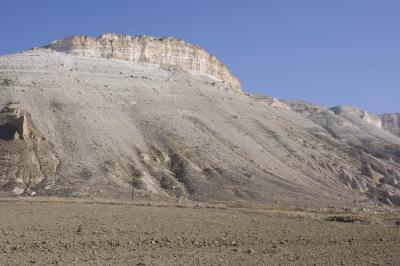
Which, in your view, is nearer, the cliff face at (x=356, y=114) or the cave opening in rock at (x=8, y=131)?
the cave opening in rock at (x=8, y=131)

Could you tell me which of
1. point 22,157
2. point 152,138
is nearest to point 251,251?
point 22,157

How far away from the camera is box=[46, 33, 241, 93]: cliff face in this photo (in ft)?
354

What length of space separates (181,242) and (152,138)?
5526cm

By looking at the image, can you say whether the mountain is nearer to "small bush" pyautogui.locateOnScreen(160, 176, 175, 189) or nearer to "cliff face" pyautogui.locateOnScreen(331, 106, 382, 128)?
"small bush" pyautogui.locateOnScreen(160, 176, 175, 189)

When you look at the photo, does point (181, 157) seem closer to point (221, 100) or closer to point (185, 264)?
point (221, 100)

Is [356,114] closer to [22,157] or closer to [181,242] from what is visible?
[22,157]

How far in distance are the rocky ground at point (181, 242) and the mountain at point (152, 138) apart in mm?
30005

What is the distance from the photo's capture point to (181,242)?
23.2m

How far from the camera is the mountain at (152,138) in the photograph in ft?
216

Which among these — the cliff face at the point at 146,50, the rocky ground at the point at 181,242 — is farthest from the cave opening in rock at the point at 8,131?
the rocky ground at the point at 181,242

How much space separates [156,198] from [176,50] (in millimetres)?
63506

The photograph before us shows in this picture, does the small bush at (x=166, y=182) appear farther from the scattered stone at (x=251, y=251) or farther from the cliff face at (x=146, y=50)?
the scattered stone at (x=251, y=251)

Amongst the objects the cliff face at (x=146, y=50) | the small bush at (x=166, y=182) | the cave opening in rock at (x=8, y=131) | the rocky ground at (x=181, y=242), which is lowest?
the rocky ground at (x=181, y=242)

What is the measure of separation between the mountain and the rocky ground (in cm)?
3000
